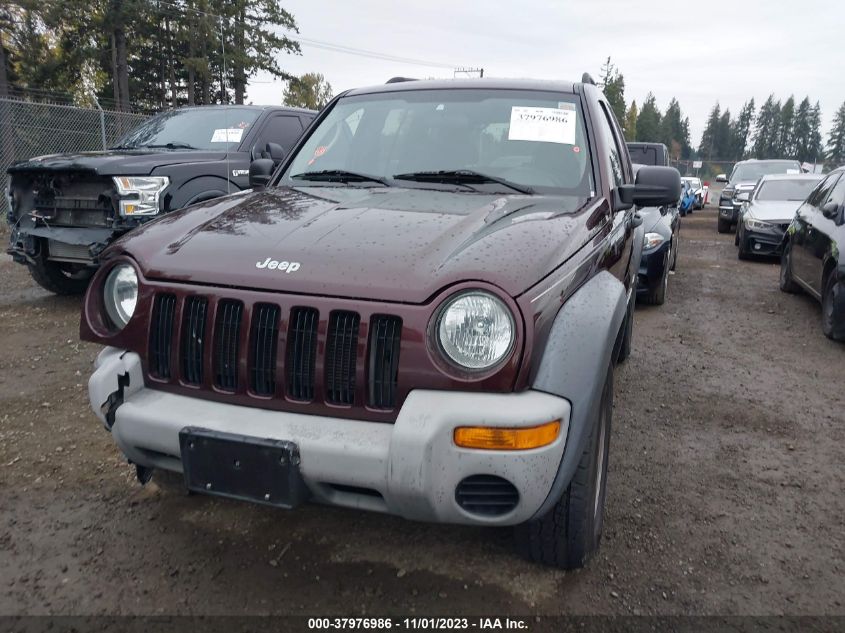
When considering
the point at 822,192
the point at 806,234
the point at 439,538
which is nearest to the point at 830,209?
the point at 806,234

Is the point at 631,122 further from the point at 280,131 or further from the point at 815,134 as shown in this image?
the point at 280,131

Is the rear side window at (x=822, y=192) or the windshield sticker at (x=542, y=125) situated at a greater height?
the windshield sticker at (x=542, y=125)

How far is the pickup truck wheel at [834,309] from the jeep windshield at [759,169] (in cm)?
1127

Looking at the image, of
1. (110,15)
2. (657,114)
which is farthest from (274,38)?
(657,114)

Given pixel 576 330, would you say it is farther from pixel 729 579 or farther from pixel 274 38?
pixel 274 38

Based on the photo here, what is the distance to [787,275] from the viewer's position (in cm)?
775

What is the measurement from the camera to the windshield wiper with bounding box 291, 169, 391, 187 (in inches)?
121

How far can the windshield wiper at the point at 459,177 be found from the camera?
9.51 ft

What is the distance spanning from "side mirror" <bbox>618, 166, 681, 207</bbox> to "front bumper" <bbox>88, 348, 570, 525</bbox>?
1526 mm

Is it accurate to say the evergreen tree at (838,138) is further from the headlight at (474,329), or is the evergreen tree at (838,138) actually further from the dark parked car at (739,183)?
the headlight at (474,329)

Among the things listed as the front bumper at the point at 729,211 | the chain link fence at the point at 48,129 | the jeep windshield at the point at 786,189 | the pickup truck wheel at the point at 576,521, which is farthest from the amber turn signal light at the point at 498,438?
the front bumper at the point at 729,211

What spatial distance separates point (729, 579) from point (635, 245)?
7.40 feet

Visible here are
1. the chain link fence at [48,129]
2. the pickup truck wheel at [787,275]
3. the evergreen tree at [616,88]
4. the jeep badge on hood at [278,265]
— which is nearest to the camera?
the jeep badge on hood at [278,265]

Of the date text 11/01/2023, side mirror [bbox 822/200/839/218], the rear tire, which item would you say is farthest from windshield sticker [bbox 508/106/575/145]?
the rear tire
